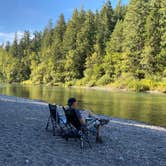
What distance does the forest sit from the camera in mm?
68588

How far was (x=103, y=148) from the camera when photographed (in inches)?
411

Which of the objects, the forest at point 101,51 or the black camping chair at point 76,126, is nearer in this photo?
the black camping chair at point 76,126

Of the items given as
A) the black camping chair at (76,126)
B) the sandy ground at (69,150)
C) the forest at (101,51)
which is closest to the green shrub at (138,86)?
the forest at (101,51)

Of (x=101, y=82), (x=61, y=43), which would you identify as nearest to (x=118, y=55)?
(x=101, y=82)

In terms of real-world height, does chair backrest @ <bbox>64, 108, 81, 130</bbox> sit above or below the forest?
below

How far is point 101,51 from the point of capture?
8856cm

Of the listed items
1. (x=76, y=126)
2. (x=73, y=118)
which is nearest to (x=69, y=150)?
(x=76, y=126)

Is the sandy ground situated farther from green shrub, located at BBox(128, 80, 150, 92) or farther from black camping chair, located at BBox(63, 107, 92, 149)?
green shrub, located at BBox(128, 80, 150, 92)

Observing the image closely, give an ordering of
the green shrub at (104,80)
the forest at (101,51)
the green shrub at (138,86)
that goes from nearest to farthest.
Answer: the green shrub at (138,86) → the forest at (101,51) → the green shrub at (104,80)

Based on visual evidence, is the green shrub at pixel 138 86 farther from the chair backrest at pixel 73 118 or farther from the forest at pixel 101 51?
the chair backrest at pixel 73 118

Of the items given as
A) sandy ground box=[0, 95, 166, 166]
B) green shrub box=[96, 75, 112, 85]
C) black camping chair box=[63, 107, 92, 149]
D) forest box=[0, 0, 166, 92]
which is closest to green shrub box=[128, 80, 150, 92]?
forest box=[0, 0, 166, 92]

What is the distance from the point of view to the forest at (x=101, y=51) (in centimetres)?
6859

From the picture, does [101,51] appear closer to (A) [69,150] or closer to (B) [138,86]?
(B) [138,86]

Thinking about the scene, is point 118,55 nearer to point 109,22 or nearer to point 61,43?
point 109,22
